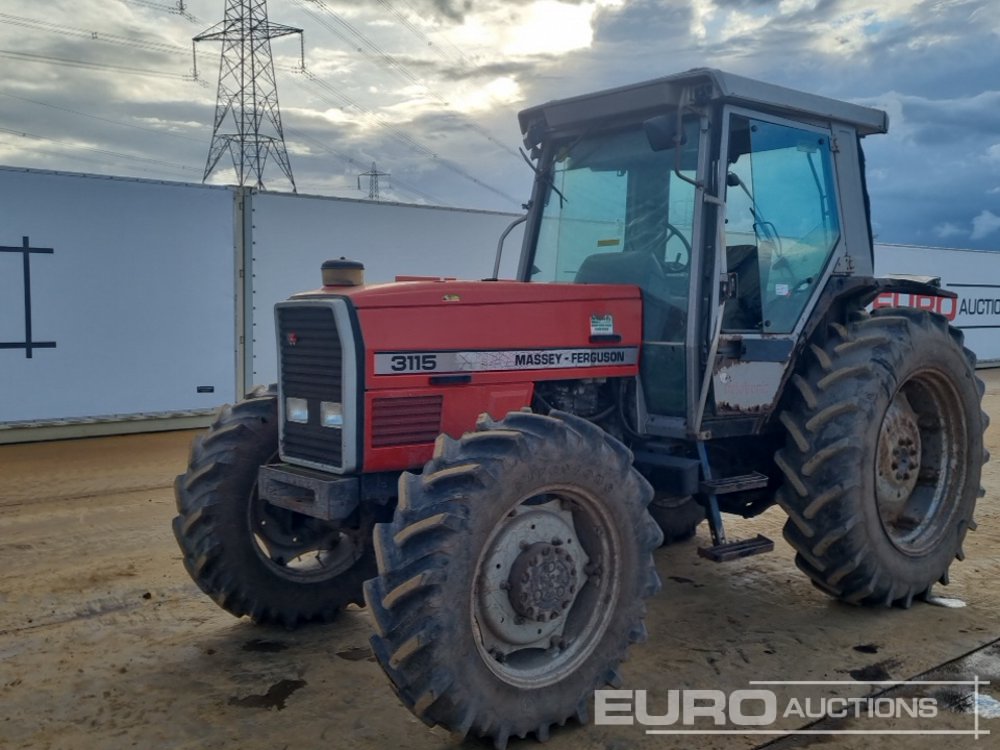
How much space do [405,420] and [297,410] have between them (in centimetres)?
57

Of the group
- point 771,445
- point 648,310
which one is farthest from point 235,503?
point 771,445

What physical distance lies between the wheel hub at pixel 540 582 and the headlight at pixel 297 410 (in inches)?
48.5

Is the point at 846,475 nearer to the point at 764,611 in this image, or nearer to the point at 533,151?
the point at 764,611

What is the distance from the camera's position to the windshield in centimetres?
480

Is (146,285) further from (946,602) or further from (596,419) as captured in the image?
(946,602)

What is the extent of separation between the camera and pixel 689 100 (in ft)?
15.3

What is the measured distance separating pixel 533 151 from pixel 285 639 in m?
3.00

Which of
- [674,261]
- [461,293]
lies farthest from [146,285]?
[674,261]

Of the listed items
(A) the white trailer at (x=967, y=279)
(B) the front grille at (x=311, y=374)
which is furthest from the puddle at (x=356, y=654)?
(A) the white trailer at (x=967, y=279)

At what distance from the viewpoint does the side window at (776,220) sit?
4.90 m

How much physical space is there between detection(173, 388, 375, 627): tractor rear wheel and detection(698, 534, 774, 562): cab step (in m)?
1.66

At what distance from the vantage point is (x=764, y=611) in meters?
5.10

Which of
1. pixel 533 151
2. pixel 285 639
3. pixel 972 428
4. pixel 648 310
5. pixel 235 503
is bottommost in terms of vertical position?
pixel 285 639

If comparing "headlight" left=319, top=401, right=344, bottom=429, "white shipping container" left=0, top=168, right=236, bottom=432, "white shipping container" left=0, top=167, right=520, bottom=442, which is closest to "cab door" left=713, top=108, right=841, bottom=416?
"headlight" left=319, top=401, right=344, bottom=429
